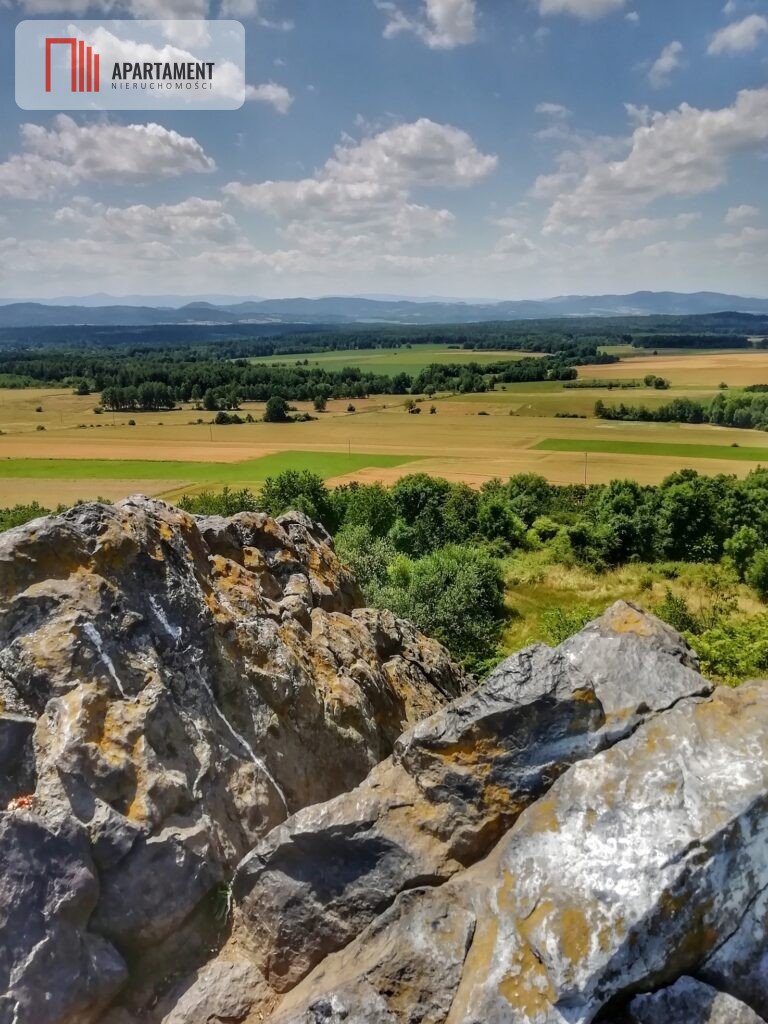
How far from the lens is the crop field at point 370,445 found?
8419cm

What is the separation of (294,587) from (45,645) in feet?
23.8

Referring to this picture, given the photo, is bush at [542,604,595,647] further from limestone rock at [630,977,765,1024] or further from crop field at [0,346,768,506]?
crop field at [0,346,768,506]

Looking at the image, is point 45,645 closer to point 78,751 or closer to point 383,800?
point 78,751

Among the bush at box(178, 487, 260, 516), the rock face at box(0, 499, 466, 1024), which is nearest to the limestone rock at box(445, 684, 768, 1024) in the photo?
the rock face at box(0, 499, 466, 1024)

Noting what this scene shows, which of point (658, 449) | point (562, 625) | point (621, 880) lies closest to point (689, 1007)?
point (621, 880)

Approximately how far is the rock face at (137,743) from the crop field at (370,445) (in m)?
66.0

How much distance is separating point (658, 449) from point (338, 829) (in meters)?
95.3

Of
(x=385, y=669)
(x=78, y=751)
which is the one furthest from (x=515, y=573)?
(x=78, y=751)

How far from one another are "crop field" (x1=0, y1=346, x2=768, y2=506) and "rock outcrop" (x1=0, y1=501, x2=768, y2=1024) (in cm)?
6735

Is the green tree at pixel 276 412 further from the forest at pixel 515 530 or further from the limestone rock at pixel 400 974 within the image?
the limestone rock at pixel 400 974

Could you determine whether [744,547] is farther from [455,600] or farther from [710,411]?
[710,411]

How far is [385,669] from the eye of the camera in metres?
17.0

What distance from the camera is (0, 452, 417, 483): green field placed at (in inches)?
3378

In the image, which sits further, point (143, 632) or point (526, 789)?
point (143, 632)
